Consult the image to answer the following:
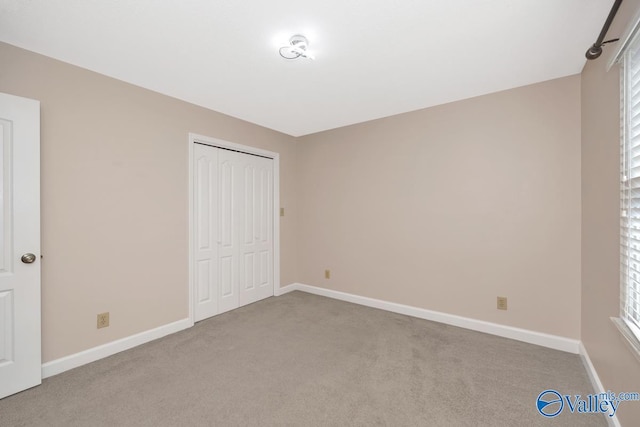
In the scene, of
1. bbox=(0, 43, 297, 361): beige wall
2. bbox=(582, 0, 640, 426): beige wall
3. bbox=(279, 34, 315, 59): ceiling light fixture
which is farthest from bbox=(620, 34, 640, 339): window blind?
bbox=(0, 43, 297, 361): beige wall

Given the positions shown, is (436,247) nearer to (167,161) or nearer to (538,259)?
(538,259)

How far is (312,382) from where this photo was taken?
207cm

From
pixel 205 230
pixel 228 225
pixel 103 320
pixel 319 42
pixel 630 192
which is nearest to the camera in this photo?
pixel 630 192

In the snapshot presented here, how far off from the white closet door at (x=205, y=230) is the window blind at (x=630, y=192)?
136 inches

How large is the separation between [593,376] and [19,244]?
4172 mm

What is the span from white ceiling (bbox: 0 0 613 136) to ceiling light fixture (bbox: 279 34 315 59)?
0.05 meters

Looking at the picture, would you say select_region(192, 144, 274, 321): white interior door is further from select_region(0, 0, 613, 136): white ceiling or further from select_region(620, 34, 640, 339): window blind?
select_region(620, 34, 640, 339): window blind

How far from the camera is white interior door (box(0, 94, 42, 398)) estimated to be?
6.27 feet

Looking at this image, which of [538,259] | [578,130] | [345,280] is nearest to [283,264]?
[345,280]

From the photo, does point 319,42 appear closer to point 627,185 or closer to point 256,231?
point 627,185

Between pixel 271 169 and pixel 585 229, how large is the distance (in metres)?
3.51

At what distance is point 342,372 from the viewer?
220cm

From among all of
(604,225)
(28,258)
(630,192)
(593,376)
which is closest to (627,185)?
(630,192)

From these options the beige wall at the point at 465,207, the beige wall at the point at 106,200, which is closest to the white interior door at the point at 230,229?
the beige wall at the point at 106,200
